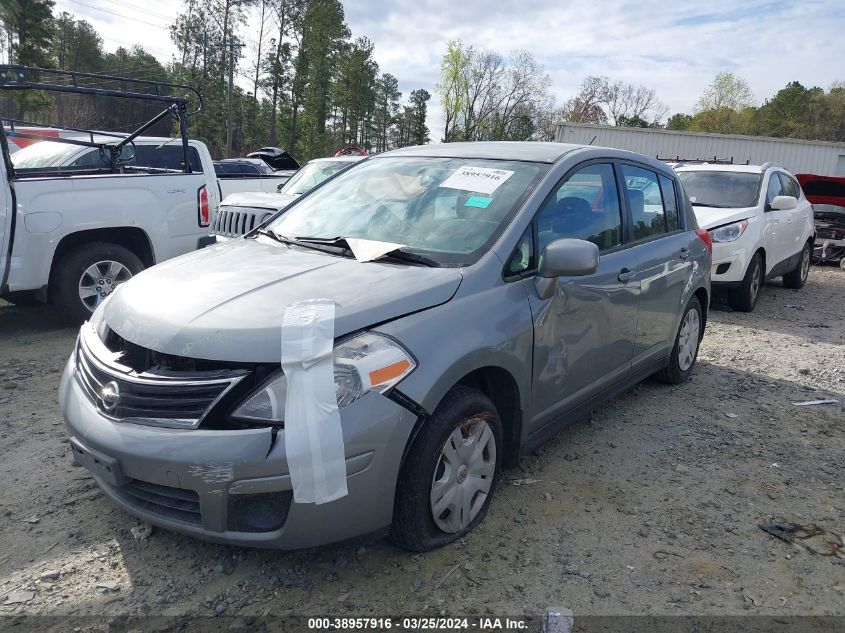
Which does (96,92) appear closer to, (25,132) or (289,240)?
(25,132)

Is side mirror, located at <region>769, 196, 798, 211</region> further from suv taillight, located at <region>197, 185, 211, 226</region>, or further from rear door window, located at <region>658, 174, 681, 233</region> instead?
suv taillight, located at <region>197, 185, 211, 226</region>

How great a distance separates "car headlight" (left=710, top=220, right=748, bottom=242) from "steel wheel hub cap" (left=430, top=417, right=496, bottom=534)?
19.7 ft

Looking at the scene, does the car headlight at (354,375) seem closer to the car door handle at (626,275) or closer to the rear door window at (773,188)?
the car door handle at (626,275)

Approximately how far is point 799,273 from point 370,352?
979cm

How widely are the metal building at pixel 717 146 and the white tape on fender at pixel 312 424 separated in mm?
28549

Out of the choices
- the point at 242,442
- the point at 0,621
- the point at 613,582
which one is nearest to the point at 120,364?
the point at 242,442

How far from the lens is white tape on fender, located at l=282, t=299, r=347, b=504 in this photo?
2.16 metres

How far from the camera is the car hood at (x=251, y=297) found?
2309 mm

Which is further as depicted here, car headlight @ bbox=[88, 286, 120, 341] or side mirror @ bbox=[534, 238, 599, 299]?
side mirror @ bbox=[534, 238, 599, 299]

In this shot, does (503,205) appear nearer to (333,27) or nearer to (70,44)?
(333,27)

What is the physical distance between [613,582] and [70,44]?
235 feet

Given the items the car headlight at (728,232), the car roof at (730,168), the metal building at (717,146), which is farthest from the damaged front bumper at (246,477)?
the metal building at (717,146)

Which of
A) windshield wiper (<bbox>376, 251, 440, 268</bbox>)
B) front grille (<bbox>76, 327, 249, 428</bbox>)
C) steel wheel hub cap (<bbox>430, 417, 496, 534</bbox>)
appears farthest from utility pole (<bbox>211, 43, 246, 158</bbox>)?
steel wheel hub cap (<bbox>430, 417, 496, 534</bbox>)

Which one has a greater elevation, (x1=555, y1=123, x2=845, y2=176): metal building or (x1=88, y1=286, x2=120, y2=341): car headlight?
(x1=555, y1=123, x2=845, y2=176): metal building
